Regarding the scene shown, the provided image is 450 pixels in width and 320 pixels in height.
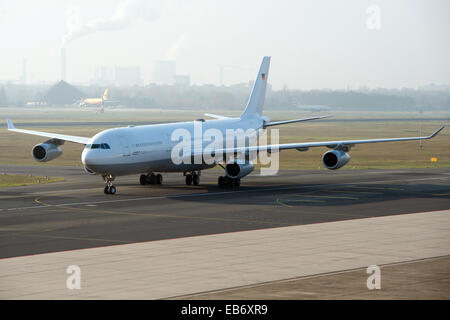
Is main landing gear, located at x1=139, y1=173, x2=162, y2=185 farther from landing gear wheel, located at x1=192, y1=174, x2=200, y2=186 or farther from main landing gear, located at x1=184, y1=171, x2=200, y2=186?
landing gear wheel, located at x1=192, y1=174, x2=200, y2=186

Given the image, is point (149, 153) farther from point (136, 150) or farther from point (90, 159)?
point (90, 159)

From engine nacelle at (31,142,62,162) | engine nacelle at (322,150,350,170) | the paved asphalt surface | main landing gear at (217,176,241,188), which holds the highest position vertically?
engine nacelle at (31,142,62,162)

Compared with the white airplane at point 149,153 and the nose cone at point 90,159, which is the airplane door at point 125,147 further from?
the nose cone at point 90,159

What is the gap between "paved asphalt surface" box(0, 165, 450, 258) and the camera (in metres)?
37.4

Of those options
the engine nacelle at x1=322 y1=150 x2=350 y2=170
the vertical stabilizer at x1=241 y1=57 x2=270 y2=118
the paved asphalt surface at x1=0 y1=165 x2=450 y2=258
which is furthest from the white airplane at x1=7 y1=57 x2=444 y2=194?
the vertical stabilizer at x1=241 y1=57 x2=270 y2=118

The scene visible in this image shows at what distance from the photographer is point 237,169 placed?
5778 cm

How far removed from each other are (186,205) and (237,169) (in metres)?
9.43

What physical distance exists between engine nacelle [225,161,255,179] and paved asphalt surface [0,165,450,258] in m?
1.20

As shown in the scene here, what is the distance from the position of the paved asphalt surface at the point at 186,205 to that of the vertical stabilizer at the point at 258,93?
5.90m

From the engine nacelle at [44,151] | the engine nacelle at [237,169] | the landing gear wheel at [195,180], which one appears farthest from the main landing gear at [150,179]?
the engine nacelle at [44,151]

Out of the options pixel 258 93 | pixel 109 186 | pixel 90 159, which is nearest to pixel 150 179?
pixel 109 186

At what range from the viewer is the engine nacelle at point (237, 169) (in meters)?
57.7
